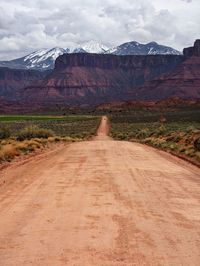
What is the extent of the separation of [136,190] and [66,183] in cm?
228

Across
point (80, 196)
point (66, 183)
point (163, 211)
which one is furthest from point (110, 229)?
point (66, 183)

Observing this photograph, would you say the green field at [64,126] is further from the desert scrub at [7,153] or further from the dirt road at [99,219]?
the dirt road at [99,219]

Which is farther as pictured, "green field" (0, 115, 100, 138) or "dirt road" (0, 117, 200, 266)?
"green field" (0, 115, 100, 138)

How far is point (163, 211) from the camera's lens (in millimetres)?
9867

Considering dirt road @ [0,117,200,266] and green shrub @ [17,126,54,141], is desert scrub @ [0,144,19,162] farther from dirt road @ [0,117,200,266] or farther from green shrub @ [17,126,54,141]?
green shrub @ [17,126,54,141]

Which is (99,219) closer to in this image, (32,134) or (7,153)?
(7,153)

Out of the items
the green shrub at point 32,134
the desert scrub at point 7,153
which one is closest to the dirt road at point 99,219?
the desert scrub at point 7,153

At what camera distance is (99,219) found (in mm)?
8945

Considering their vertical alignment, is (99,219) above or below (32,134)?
above

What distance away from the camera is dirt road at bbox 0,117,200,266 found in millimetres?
6777

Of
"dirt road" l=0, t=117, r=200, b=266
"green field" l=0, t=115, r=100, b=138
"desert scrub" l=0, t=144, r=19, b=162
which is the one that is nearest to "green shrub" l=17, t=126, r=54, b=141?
"green field" l=0, t=115, r=100, b=138

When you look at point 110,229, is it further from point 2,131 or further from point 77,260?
point 2,131

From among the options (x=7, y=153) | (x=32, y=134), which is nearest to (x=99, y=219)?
(x=7, y=153)

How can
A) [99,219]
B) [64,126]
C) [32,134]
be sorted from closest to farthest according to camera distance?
1. [99,219]
2. [32,134]
3. [64,126]
